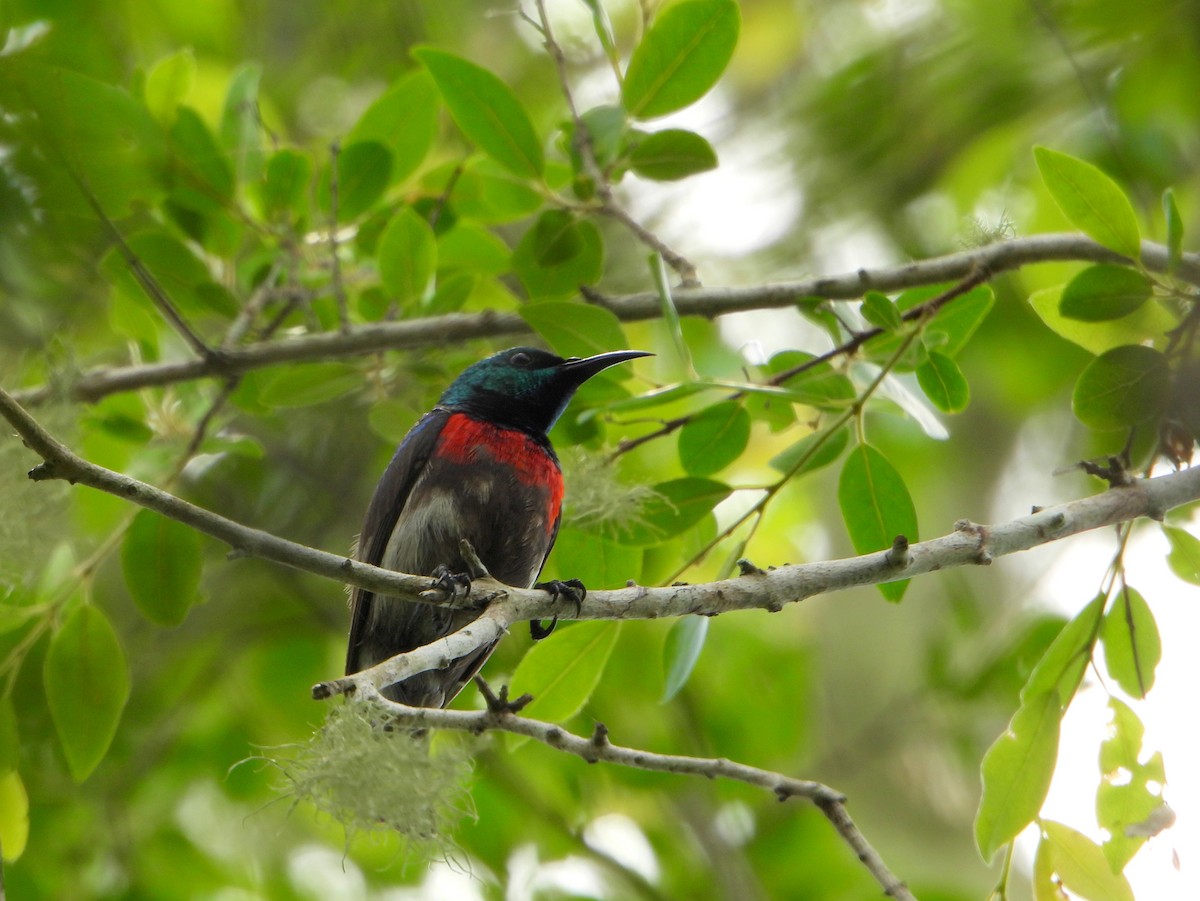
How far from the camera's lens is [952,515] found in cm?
677

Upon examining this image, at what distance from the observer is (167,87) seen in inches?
137

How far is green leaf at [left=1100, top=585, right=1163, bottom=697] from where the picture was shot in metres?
2.68

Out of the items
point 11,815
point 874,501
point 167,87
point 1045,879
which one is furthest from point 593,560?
point 167,87

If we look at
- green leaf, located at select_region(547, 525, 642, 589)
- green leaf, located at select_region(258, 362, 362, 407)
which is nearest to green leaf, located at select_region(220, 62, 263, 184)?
green leaf, located at select_region(258, 362, 362, 407)

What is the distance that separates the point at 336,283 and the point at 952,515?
4617mm

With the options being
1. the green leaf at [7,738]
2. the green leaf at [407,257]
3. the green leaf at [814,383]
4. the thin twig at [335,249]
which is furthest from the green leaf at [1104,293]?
the green leaf at [7,738]

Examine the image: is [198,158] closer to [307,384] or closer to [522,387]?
[307,384]

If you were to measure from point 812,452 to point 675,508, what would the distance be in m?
0.37

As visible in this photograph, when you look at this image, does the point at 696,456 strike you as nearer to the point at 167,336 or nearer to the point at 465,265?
the point at 465,265

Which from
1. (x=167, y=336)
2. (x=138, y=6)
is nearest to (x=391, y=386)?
(x=167, y=336)

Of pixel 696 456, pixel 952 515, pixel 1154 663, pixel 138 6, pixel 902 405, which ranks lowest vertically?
pixel 952 515

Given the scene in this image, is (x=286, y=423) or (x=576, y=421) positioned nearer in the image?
(x=576, y=421)

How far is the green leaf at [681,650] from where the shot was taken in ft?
9.33

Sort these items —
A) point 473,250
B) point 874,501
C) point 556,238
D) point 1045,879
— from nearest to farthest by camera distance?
point 1045,879 < point 874,501 < point 556,238 < point 473,250
